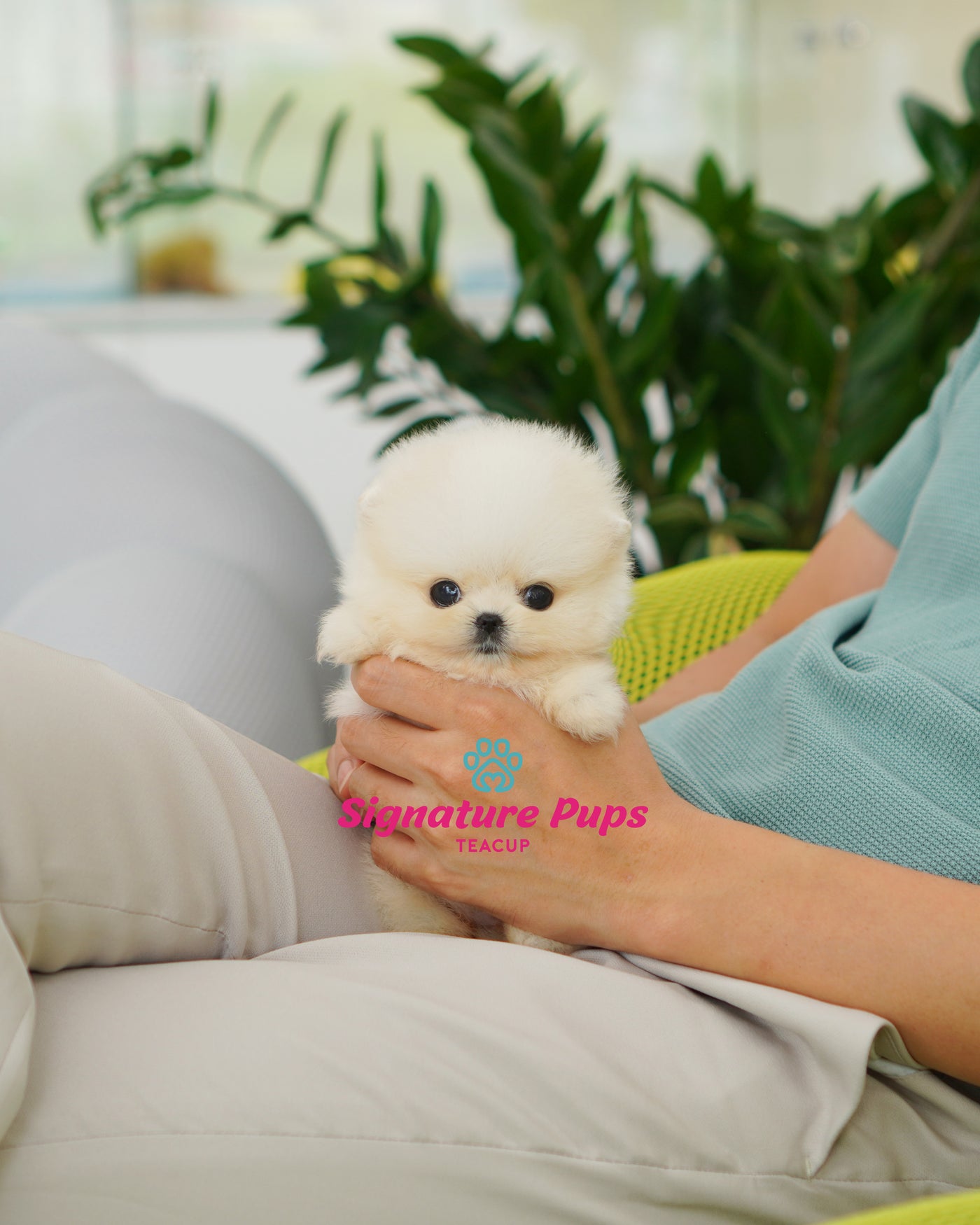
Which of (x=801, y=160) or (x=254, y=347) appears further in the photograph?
(x=801, y=160)

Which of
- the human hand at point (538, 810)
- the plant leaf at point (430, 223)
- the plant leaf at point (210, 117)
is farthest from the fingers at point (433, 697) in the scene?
the plant leaf at point (210, 117)

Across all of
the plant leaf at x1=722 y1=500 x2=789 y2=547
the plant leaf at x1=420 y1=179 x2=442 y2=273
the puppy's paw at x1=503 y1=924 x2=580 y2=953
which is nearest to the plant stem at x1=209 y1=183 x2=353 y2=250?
the plant leaf at x1=420 y1=179 x2=442 y2=273

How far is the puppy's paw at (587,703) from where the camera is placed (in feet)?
2.37

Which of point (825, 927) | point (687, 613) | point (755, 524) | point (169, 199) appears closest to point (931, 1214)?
point (825, 927)

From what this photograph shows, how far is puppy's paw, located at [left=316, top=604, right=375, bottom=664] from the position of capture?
771mm

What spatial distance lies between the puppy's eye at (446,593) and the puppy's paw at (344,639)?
0.07 metres

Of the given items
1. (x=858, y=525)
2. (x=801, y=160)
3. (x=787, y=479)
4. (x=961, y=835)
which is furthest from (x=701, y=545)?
(x=801, y=160)

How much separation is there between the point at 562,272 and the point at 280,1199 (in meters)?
1.44

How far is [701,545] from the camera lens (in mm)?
1776

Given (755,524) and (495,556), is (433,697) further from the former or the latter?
(755,524)

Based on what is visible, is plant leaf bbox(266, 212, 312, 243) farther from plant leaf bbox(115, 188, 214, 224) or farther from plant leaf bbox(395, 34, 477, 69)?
plant leaf bbox(395, 34, 477, 69)

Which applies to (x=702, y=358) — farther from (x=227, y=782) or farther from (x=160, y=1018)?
(x=160, y=1018)

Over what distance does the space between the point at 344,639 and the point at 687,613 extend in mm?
516

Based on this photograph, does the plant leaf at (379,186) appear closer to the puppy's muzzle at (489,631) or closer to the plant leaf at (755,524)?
the plant leaf at (755,524)
